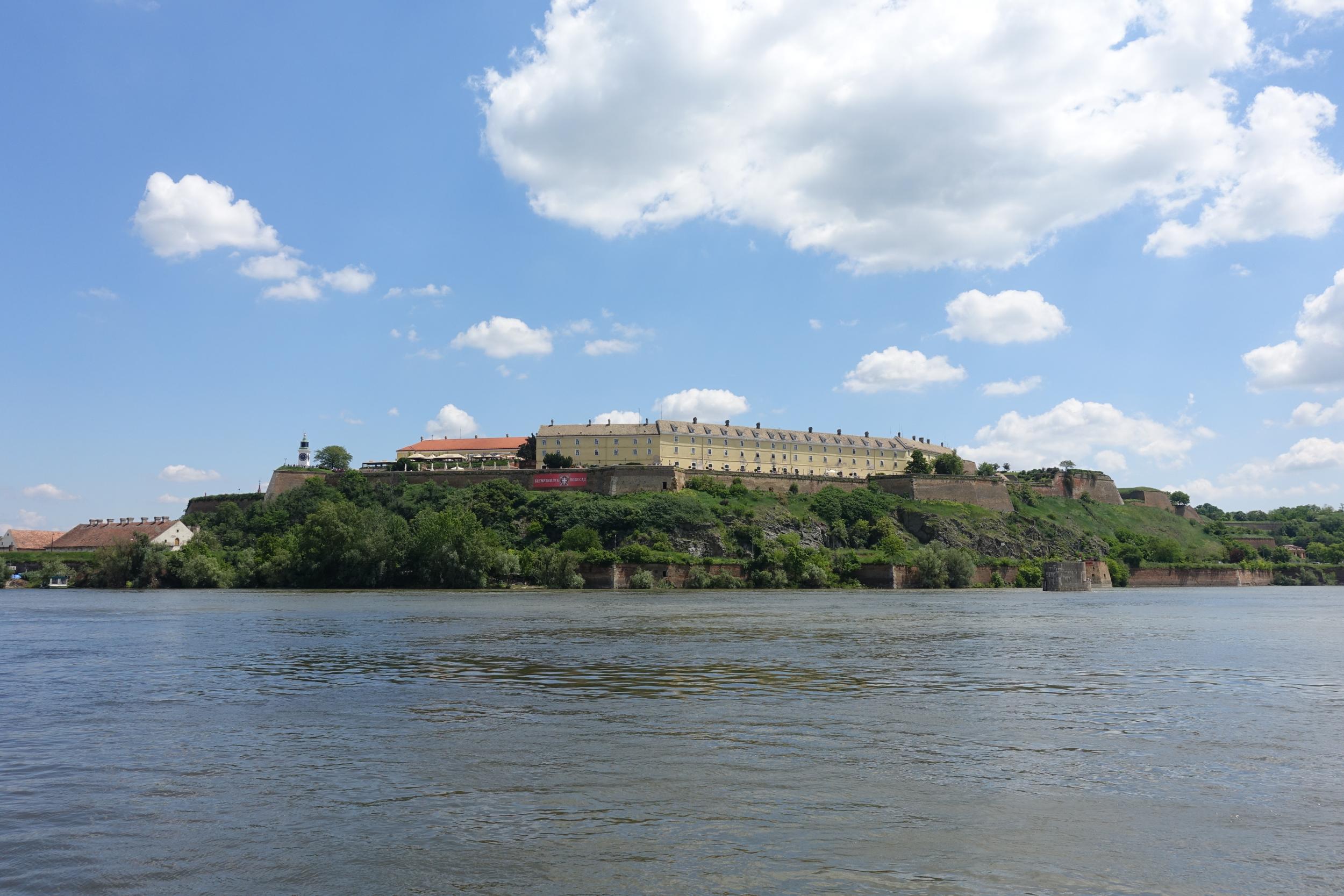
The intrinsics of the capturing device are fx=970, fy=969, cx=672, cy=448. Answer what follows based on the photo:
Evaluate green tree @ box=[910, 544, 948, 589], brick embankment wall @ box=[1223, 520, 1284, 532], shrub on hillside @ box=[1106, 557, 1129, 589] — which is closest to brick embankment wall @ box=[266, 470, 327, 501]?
green tree @ box=[910, 544, 948, 589]

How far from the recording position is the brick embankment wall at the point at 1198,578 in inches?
3664

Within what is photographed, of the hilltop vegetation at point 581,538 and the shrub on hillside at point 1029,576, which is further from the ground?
the hilltop vegetation at point 581,538

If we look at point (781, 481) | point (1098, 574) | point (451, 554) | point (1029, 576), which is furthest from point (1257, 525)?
point (451, 554)

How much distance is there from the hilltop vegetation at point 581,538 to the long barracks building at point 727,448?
2599cm

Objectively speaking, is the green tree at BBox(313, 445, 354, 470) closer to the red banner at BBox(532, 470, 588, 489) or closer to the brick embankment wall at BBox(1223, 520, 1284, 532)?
the red banner at BBox(532, 470, 588, 489)

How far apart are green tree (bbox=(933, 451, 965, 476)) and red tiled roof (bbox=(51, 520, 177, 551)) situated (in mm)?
82940

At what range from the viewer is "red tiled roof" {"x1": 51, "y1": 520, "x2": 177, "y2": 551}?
104 meters

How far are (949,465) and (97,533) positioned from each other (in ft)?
315

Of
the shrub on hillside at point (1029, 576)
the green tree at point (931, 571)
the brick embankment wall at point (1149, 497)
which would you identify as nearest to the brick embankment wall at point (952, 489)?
the shrub on hillside at point (1029, 576)

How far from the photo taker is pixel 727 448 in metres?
127

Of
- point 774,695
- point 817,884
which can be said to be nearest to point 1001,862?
point 817,884

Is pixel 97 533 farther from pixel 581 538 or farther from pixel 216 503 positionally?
pixel 581 538

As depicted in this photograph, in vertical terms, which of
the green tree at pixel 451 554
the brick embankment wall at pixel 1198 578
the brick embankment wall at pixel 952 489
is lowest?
the brick embankment wall at pixel 1198 578

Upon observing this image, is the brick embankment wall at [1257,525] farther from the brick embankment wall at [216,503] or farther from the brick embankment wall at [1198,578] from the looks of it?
the brick embankment wall at [216,503]
